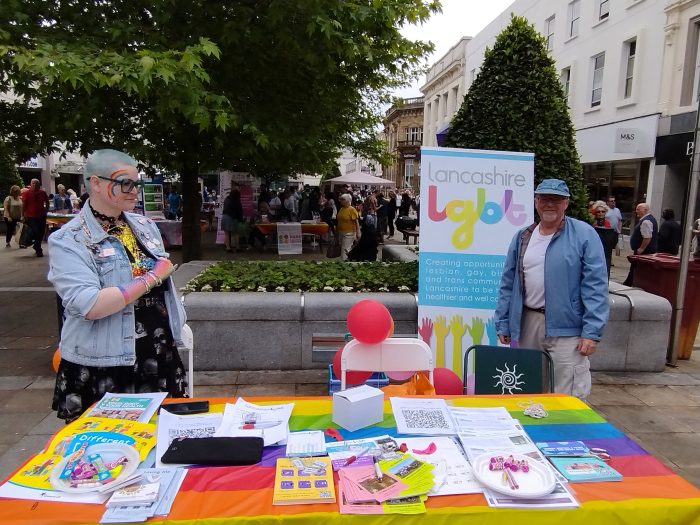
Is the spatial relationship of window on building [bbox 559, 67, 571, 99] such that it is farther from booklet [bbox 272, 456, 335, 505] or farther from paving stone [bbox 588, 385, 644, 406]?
booklet [bbox 272, 456, 335, 505]

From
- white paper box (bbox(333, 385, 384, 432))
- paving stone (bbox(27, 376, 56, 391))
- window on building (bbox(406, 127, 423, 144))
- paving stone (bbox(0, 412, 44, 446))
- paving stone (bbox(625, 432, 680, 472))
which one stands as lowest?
paving stone (bbox(0, 412, 44, 446))

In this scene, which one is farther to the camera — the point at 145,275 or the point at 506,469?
the point at 145,275

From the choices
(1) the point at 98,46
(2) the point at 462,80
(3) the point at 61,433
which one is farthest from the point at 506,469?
(2) the point at 462,80

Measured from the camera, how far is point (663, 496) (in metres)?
1.75

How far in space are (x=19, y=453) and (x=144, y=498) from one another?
2494 mm

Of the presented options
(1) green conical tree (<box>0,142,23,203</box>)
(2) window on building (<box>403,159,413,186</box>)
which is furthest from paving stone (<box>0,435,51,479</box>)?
(2) window on building (<box>403,159,413,186</box>)

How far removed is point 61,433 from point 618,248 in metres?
16.9

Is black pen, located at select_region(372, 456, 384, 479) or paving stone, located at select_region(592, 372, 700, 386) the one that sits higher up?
Answer: black pen, located at select_region(372, 456, 384, 479)

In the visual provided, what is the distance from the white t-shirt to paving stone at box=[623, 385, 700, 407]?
2171mm

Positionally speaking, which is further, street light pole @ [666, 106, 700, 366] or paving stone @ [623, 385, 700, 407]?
street light pole @ [666, 106, 700, 366]

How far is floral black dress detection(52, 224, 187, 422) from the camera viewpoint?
2.46m

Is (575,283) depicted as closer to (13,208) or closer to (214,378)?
(214,378)

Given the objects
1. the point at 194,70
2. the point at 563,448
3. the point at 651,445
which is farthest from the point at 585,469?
the point at 194,70

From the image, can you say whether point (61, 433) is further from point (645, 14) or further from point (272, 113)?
point (645, 14)
